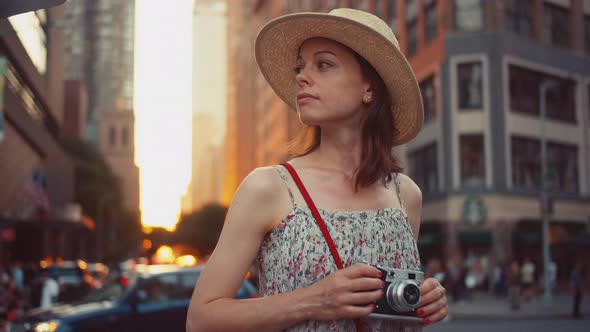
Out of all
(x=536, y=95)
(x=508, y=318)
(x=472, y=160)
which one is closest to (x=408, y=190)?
(x=508, y=318)

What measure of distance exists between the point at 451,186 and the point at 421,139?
4578 mm

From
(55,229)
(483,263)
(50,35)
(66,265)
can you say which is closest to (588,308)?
(483,263)

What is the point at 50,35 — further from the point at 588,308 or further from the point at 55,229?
the point at 588,308

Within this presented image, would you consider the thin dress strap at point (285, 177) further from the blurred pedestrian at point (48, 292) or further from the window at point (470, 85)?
the window at point (470, 85)

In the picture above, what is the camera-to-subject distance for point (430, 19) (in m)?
37.4

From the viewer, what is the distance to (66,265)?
21672mm

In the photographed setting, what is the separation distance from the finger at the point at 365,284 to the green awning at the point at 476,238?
107 feet

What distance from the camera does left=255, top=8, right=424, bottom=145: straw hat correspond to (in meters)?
2.40

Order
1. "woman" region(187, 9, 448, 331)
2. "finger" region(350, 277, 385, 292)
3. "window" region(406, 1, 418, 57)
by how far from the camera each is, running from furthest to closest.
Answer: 1. "window" region(406, 1, 418, 57)
2. "woman" region(187, 9, 448, 331)
3. "finger" region(350, 277, 385, 292)

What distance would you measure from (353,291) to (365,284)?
4cm

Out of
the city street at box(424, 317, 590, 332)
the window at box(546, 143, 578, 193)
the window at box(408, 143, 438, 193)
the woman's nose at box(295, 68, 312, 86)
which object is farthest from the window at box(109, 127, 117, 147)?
the woman's nose at box(295, 68, 312, 86)

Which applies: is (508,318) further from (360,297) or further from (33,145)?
(33,145)

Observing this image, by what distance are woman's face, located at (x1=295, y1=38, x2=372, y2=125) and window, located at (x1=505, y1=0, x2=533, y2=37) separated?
34775mm

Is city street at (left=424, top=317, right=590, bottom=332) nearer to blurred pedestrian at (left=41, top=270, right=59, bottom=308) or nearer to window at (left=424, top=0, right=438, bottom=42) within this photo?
blurred pedestrian at (left=41, top=270, right=59, bottom=308)
